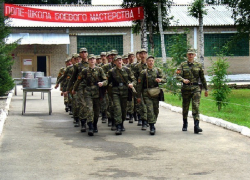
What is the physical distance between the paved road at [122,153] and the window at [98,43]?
28702 mm

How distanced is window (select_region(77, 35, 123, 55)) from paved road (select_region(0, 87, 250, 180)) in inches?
1130

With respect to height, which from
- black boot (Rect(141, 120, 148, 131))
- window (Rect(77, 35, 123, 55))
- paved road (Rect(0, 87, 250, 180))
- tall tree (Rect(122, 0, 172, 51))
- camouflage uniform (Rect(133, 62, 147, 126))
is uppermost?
tall tree (Rect(122, 0, 172, 51))

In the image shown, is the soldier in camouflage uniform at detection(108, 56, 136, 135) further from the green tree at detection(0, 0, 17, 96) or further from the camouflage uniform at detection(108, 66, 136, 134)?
the green tree at detection(0, 0, 17, 96)

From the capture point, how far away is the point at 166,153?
955 cm

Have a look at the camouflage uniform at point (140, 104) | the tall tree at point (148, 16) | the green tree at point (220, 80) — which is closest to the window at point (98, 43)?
the tall tree at point (148, 16)

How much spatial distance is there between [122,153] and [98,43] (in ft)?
110

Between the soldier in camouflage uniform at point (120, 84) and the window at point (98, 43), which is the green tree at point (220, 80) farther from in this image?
the window at point (98, 43)

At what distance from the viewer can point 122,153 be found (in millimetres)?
9617

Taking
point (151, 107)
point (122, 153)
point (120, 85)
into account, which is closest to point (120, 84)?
point (120, 85)

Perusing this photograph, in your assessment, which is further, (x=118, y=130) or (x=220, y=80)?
(x=220, y=80)

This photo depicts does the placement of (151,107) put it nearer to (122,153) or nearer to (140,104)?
(140,104)

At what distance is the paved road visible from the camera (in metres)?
7.86

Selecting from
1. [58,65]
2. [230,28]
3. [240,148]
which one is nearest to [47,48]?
[58,65]

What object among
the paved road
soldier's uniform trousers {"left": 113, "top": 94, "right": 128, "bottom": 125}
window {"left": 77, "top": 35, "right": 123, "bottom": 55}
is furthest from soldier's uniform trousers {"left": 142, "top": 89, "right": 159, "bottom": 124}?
window {"left": 77, "top": 35, "right": 123, "bottom": 55}
